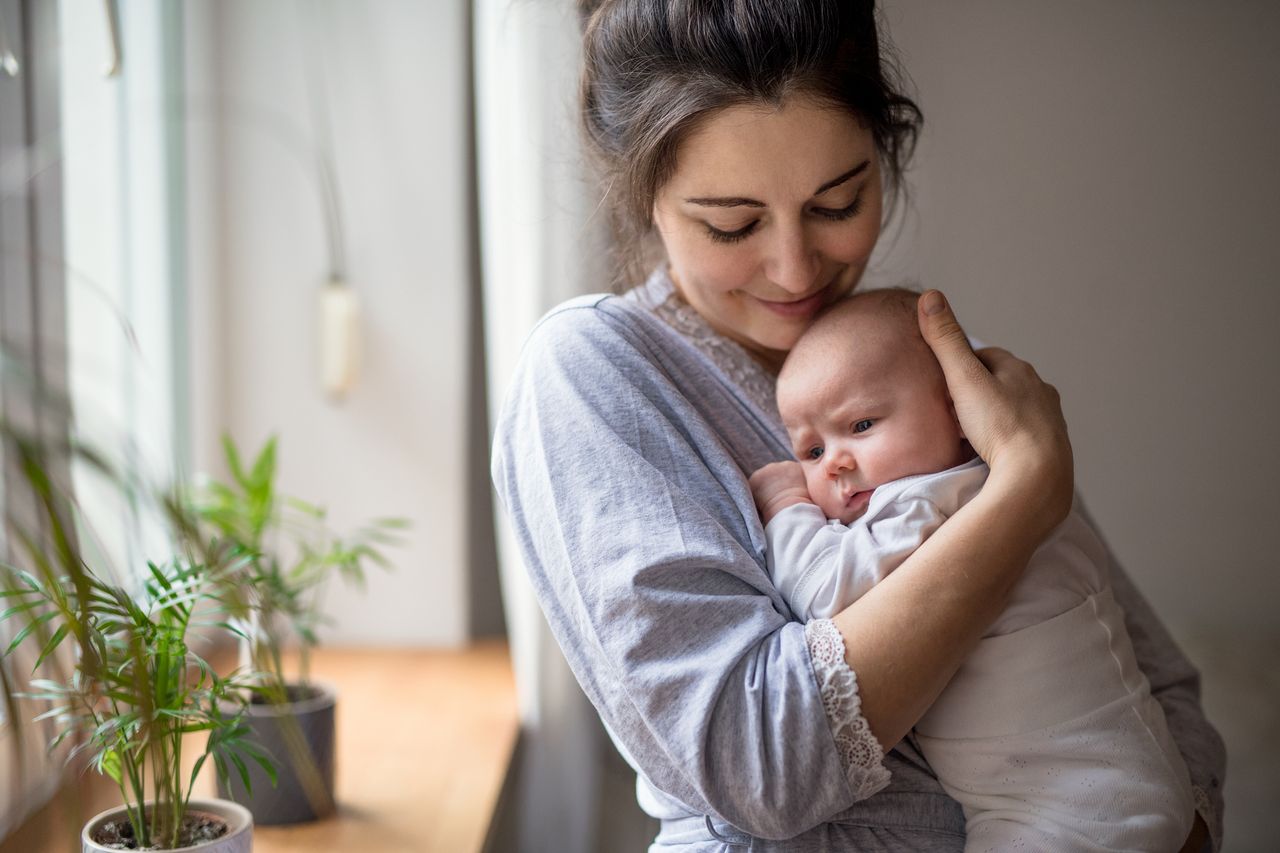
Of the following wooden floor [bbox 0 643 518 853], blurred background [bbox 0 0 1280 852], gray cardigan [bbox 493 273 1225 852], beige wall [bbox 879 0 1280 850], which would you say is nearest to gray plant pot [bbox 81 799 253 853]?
wooden floor [bbox 0 643 518 853]

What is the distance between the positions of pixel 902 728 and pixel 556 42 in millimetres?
1501

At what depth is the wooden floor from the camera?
1754mm

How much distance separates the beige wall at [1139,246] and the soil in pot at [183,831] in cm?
169

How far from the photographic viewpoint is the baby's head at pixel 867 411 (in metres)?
1.19

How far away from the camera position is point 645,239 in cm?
140

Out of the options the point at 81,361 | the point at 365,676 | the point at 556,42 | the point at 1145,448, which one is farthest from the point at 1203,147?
the point at 81,361

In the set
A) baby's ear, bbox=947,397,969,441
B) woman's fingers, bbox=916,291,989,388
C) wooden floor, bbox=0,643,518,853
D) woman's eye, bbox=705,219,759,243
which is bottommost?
wooden floor, bbox=0,643,518,853

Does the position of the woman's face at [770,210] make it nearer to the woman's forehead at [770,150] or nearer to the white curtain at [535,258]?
the woman's forehead at [770,150]

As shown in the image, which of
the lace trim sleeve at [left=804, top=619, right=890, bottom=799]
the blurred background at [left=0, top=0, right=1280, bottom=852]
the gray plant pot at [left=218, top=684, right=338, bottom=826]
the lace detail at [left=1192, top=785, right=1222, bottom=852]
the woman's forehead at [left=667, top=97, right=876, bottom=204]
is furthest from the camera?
the blurred background at [left=0, top=0, right=1280, bottom=852]

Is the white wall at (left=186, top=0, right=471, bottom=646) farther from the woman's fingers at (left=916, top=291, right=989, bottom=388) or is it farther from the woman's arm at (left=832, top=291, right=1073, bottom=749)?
the woman's arm at (left=832, top=291, right=1073, bottom=749)

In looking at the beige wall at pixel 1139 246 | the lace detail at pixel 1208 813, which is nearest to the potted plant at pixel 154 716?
the lace detail at pixel 1208 813

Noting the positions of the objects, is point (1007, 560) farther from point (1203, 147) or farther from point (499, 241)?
point (1203, 147)

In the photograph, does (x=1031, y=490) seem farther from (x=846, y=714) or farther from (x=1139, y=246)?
(x=1139, y=246)

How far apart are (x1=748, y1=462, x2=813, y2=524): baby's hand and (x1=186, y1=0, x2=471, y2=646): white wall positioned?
1486mm
